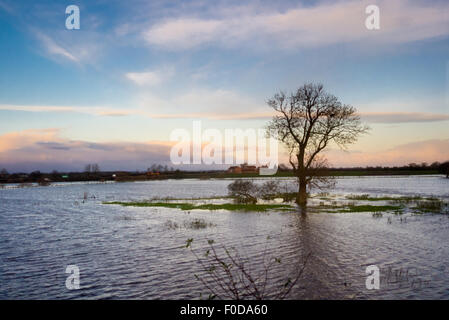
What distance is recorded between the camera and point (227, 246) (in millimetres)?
20516

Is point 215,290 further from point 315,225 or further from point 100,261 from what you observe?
point 315,225

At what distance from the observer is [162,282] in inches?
558

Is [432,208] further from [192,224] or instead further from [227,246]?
[227,246]

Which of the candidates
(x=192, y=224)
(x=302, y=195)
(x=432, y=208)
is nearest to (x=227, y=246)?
(x=192, y=224)

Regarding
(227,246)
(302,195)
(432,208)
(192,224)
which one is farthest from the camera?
(302,195)

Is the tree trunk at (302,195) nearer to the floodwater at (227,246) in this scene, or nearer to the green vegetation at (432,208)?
the floodwater at (227,246)

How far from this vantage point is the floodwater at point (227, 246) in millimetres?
13219

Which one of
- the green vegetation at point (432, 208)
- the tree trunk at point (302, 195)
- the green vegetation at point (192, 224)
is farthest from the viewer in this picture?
the tree trunk at point (302, 195)

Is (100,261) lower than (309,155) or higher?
lower

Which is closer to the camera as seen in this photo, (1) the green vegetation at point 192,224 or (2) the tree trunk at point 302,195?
(1) the green vegetation at point 192,224

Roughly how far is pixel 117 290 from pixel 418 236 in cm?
1911

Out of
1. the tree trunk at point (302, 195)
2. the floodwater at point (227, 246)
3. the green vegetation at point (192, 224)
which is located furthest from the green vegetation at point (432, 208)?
the green vegetation at point (192, 224)

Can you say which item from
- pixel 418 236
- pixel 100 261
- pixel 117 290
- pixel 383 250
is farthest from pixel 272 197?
pixel 117 290

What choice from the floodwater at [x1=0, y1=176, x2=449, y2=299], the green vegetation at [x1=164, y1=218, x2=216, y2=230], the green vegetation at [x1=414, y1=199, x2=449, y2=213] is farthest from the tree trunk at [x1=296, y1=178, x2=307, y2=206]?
the green vegetation at [x1=164, y1=218, x2=216, y2=230]
